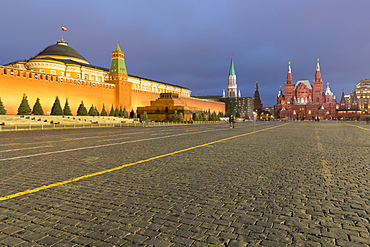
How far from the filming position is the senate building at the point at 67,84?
37188 millimetres

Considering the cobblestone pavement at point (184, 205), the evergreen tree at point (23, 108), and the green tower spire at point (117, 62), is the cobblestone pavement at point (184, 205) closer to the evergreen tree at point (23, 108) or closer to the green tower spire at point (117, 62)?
the evergreen tree at point (23, 108)

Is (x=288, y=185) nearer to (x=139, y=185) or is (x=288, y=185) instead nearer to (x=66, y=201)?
(x=139, y=185)

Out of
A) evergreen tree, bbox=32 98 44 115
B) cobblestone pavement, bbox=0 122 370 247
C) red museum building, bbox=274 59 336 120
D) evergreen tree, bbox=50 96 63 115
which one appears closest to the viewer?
cobblestone pavement, bbox=0 122 370 247

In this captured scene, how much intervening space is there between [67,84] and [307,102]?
117 meters

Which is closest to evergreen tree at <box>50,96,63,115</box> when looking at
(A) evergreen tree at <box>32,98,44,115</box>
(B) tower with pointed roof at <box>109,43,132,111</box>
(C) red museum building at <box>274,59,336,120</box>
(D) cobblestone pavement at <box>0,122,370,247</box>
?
(A) evergreen tree at <box>32,98,44,115</box>

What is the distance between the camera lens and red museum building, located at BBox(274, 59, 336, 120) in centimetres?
12088

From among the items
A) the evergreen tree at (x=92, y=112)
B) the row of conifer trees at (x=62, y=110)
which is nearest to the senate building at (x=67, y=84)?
the row of conifer trees at (x=62, y=110)

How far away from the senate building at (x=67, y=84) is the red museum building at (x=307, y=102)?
82.5 m

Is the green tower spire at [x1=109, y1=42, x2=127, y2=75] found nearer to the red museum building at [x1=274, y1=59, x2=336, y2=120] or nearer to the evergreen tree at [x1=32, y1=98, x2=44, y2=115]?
the evergreen tree at [x1=32, y1=98, x2=44, y2=115]

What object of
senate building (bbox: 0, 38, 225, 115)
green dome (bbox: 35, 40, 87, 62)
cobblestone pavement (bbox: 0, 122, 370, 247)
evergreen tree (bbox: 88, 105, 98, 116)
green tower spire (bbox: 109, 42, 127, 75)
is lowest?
cobblestone pavement (bbox: 0, 122, 370, 247)

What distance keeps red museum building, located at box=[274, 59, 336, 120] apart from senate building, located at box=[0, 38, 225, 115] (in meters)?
82.5

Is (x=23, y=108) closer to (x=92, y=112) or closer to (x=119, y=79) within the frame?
(x=92, y=112)

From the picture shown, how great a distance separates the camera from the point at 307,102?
126 m

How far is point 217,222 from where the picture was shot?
2902mm
